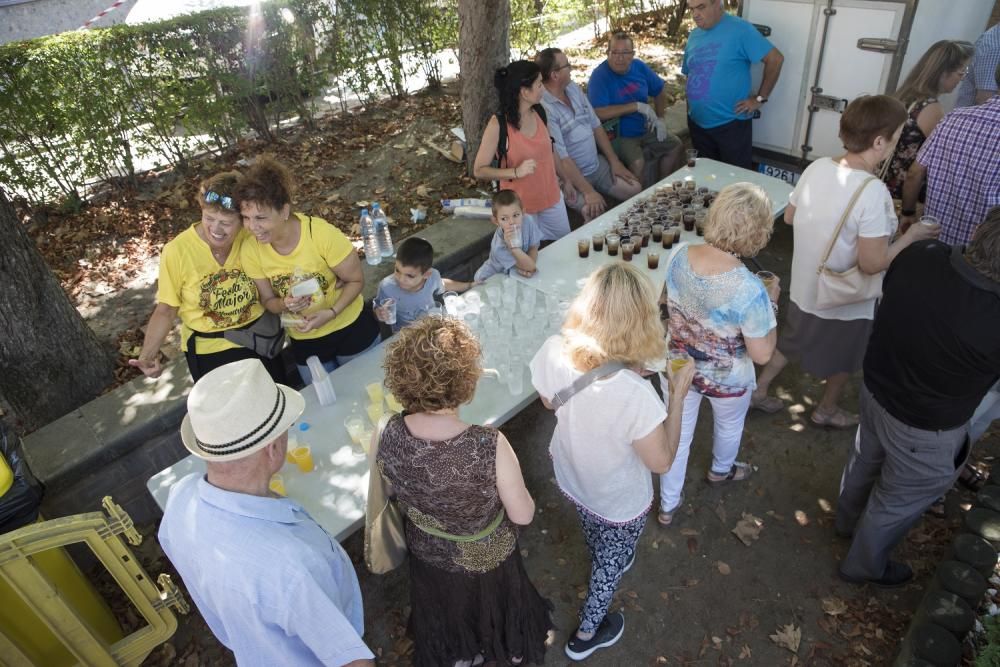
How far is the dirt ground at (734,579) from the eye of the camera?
328cm

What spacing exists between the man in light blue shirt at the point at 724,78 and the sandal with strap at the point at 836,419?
9.61ft

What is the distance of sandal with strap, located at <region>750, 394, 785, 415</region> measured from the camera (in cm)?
459

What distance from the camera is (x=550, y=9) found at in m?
10.3

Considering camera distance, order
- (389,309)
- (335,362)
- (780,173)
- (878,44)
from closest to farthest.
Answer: (389,309) < (335,362) < (878,44) < (780,173)

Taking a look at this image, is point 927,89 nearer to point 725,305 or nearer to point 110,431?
point 725,305

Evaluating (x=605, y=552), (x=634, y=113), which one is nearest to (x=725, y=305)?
(x=605, y=552)

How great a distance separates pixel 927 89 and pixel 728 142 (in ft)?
6.24

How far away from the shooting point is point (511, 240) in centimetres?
438

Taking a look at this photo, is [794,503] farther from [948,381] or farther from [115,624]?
[115,624]

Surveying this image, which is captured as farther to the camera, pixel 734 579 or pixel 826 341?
pixel 826 341

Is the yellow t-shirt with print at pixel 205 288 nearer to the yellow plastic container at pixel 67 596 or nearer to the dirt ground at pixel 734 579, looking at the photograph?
the yellow plastic container at pixel 67 596

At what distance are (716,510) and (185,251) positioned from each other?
3.49 m

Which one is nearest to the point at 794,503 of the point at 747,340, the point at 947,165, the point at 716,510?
the point at 716,510

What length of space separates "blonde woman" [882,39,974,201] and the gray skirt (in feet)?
5.00
